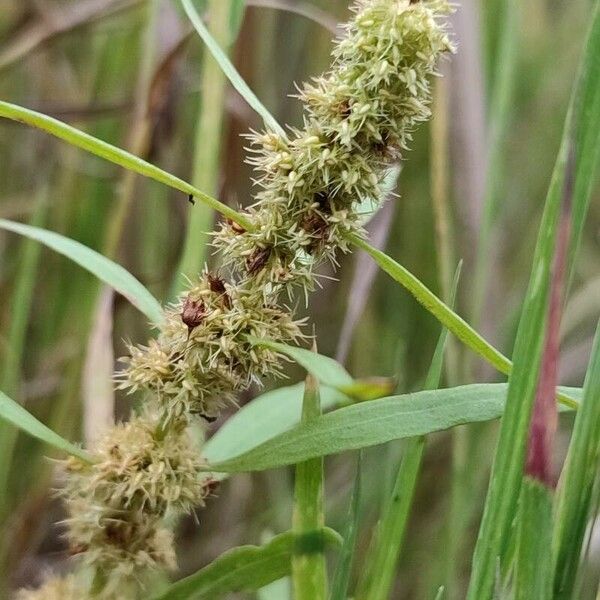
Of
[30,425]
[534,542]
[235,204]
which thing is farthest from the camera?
[235,204]

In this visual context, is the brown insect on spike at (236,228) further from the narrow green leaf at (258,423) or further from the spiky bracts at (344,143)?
the narrow green leaf at (258,423)

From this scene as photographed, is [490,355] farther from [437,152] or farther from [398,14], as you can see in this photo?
[437,152]

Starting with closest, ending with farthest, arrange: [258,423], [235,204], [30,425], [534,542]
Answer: [534,542]
[30,425]
[258,423]
[235,204]

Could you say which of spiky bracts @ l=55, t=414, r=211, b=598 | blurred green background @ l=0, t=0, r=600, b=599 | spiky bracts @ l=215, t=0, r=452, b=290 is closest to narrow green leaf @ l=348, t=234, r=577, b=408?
spiky bracts @ l=215, t=0, r=452, b=290

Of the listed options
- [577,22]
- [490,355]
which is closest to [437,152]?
[490,355]

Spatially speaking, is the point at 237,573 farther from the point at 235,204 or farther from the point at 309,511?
the point at 235,204

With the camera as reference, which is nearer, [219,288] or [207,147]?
[219,288]

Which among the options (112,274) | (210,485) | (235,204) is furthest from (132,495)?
(235,204)
